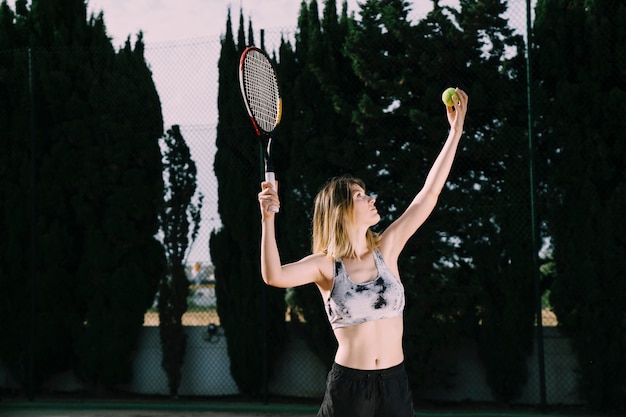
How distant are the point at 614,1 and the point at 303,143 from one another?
2.86 meters

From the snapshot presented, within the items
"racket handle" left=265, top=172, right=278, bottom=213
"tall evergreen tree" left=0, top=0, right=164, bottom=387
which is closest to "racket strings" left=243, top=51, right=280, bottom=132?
"racket handle" left=265, top=172, right=278, bottom=213

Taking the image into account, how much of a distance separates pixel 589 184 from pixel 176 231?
3.77 meters

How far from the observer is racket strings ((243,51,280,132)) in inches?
144

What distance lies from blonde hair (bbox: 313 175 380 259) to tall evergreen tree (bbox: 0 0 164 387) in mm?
4714

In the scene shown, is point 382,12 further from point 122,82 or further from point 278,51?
point 122,82

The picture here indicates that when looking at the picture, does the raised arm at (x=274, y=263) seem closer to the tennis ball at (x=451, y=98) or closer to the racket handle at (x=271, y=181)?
the racket handle at (x=271, y=181)

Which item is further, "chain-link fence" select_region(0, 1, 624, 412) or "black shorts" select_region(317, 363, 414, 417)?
"chain-link fence" select_region(0, 1, 624, 412)

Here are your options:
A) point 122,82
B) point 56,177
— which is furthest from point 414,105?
point 56,177

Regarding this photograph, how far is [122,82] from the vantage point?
757 centimetres

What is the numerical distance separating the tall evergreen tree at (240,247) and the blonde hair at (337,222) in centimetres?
411

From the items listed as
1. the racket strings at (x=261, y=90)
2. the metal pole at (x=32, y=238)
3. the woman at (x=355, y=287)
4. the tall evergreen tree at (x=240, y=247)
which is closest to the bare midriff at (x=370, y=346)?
the woman at (x=355, y=287)

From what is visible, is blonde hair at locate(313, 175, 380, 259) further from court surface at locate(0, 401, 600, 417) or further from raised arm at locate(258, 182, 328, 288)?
court surface at locate(0, 401, 600, 417)

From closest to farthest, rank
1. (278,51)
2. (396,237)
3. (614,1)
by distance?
(396,237) → (614,1) → (278,51)

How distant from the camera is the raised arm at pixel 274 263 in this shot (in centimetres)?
266
